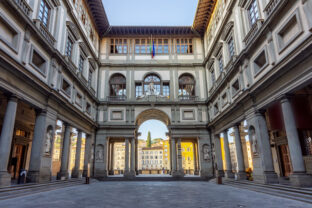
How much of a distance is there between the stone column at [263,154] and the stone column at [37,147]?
562 inches

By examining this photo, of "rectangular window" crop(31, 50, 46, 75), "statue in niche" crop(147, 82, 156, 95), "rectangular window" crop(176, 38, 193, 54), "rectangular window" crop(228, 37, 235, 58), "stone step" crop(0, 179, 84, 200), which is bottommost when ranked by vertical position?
"stone step" crop(0, 179, 84, 200)

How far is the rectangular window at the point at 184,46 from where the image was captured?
29.3 m

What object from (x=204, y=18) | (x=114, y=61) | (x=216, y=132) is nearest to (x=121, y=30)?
→ (x=114, y=61)

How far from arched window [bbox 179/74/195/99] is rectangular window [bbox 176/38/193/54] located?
3.53m

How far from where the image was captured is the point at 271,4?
12.6 meters

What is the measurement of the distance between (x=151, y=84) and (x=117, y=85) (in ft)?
15.4

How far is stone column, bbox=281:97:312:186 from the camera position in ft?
33.7

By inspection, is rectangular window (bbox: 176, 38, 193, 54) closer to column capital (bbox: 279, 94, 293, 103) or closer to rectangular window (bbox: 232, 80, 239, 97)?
rectangular window (bbox: 232, 80, 239, 97)

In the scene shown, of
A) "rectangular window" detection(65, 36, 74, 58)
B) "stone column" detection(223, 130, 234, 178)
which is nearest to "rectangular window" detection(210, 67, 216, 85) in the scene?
"stone column" detection(223, 130, 234, 178)

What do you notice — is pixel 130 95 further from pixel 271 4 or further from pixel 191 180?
pixel 271 4

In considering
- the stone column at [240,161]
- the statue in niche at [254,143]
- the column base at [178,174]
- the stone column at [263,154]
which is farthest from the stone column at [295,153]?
the column base at [178,174]

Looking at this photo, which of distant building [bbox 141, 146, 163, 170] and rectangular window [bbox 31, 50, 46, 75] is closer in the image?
rectangular window [bbox 31, 50, 46, 75]

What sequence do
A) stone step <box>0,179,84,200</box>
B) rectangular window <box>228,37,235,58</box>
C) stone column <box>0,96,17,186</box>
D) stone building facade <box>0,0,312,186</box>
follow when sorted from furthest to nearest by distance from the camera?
1. rectangular window <box>228,37,235,58</box>
2. stone building facade <box>0,0,312,186</box>
3. stone column <box>0,96,17,186</box>
4. stone step <box>0,179,84,200</box>

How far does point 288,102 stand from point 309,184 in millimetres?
4128
